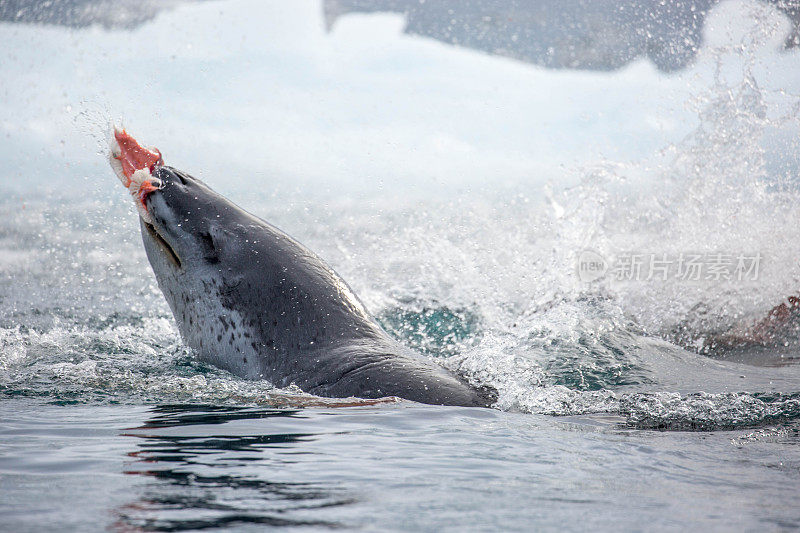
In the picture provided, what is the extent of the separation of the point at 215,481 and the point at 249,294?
2087mm

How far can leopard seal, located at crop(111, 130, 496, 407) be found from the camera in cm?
411

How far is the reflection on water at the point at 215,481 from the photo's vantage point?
1972 millimetres

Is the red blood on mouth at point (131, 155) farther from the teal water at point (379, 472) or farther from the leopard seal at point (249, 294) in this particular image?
the teal water at point (379, 472)

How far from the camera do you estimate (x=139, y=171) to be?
15.0 ft

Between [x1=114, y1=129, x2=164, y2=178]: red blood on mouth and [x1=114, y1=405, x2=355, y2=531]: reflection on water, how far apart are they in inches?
73.0

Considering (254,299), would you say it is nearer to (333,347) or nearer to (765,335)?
(333,347)

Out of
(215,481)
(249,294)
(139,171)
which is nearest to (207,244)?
(249,294)

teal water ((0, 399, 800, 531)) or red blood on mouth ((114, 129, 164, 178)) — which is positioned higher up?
red blood on mouth ((114, 129, 164, 178))

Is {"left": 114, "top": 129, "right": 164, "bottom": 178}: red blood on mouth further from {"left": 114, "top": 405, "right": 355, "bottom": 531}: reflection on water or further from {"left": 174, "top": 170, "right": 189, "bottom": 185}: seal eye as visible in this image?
{"left": 114, "top": 405, "right": 355, "bottom": 531}: reflection on water

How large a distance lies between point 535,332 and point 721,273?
423 centimetres

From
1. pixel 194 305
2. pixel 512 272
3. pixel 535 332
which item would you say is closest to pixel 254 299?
pixel 194 305

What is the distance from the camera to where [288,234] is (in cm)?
466

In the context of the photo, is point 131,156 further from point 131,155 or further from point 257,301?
point 257,301

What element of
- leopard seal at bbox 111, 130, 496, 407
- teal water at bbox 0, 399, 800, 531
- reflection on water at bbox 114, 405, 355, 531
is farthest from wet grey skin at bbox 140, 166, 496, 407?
reflection on water at bbox 114, 405, 355, 531
